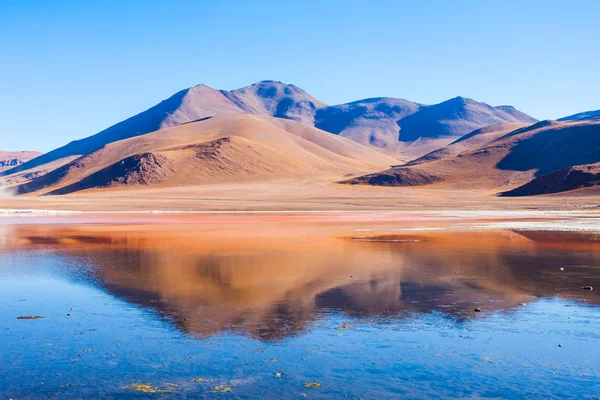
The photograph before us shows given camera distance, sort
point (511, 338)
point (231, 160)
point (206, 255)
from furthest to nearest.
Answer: point (231, 160) < point (206, 255) < point (511, 338)

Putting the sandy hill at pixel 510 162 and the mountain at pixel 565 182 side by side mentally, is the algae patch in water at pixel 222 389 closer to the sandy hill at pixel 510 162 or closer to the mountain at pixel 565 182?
the mountain at pixel 565 182

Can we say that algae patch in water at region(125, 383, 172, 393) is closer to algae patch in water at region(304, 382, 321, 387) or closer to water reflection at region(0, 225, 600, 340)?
algae patch in water at region(304, 382, 321, 387)

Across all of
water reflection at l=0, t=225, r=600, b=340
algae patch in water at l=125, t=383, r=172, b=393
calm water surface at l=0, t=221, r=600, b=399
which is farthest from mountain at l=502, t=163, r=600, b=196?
algae patch in water at l=125, t=383, r=172, b=393

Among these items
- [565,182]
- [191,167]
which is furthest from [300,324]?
[191,167]

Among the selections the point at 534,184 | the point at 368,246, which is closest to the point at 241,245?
the point at 368,246

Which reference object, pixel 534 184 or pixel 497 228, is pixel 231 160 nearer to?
pixel 534 184

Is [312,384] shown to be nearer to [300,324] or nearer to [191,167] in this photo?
[300,324]
